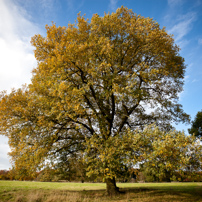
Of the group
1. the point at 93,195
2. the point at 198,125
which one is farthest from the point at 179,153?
the point at 198,125

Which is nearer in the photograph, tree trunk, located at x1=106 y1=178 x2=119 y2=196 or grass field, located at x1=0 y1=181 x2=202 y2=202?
grass field, located at x1=0 y1=181 x2=202 y2=202

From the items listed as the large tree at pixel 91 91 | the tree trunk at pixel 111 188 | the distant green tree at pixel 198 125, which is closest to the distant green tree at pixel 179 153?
the large tree at pixel 91 91

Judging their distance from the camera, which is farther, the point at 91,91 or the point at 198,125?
the point at 198,125

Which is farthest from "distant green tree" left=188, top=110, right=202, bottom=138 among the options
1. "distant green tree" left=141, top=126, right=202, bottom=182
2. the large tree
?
"distant green tree" left=141, top=126, right=202, bottom=182

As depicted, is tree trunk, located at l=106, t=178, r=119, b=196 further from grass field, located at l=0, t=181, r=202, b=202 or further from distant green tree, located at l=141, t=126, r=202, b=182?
distant green tree, located at l=141, t=126, r=202, b=182

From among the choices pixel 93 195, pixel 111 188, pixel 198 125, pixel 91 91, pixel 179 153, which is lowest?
pixel 93 195

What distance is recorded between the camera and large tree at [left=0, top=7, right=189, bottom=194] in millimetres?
13336

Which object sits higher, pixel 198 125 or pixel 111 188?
pixel 198 125

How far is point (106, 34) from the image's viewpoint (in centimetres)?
1659

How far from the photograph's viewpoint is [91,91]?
54.6 feet

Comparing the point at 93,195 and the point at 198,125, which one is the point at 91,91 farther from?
the point at 198,125

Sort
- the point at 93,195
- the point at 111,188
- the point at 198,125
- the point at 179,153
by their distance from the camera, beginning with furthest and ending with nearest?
the point at 198,125 → the point at 93,195 → the point at 111,188 → the point at 179,153

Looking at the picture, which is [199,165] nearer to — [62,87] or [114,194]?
[114,194]

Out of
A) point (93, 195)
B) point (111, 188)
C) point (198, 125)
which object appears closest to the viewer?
point (111, 188)
